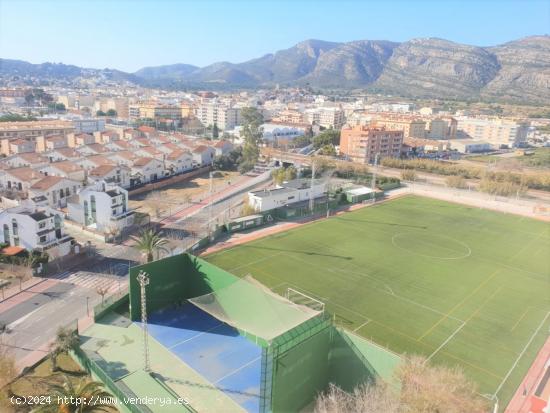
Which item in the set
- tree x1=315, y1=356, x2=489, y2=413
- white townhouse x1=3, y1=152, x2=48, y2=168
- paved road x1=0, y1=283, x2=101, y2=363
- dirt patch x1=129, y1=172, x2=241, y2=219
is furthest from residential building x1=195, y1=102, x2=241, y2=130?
tree x1=315, y1=356, x2=489, y2=413

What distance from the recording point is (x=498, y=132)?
4530 inches

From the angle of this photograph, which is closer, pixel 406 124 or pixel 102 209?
pixel 102 209

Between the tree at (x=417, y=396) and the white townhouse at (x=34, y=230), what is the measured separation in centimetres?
2436

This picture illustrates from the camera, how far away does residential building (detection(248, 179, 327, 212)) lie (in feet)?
145

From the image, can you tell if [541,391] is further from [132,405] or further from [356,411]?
[132,405]

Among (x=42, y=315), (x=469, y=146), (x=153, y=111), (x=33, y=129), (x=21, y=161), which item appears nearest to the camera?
(x=42, y=315)

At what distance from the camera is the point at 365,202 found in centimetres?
5212

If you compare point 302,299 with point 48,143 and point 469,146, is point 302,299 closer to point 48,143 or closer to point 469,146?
point 48,143

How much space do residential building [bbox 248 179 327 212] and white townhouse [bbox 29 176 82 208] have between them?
19.4m

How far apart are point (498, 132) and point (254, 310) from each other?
11495 centimetres

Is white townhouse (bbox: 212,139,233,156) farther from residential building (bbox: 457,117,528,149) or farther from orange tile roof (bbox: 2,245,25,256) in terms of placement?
residential building (bbox: 457,117,528,149)

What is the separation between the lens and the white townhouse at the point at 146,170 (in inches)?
2200

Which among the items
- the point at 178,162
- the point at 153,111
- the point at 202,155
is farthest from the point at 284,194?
the point at 153,111

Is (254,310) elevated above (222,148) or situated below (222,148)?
below
